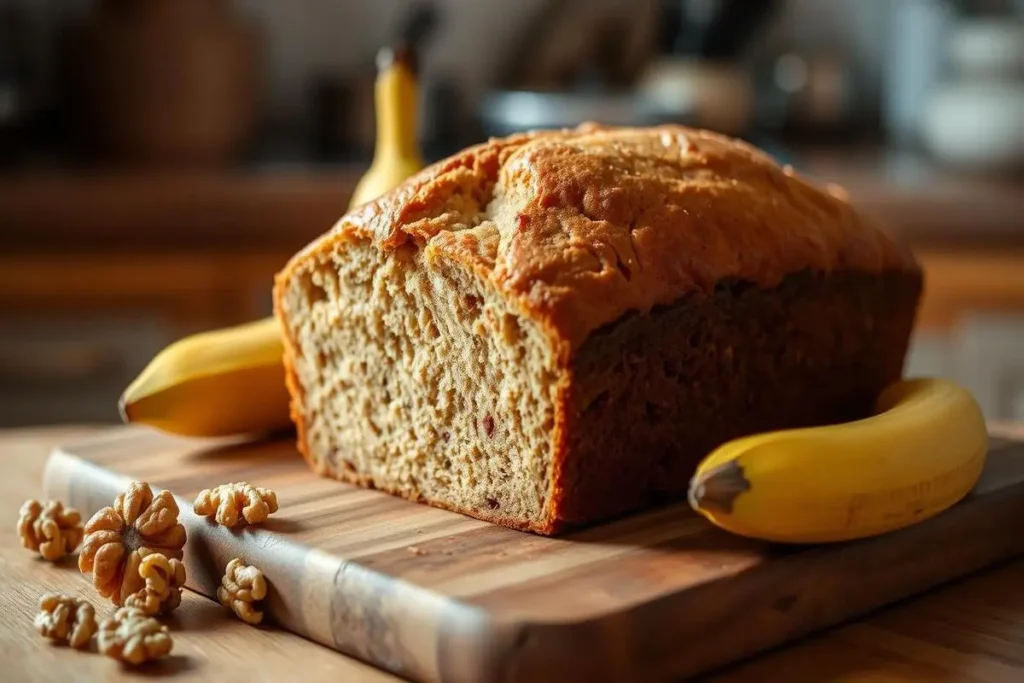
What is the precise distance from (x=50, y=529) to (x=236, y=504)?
0.18 m

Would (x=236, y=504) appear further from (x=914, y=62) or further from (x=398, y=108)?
(x=914, y=62)

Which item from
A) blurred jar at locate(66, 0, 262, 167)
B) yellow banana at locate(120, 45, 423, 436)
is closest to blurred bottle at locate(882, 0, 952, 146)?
blurred jar at locate(66, 0, 262, 167)

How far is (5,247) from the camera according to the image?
8.61 feet

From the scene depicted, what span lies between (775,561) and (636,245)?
29 cm

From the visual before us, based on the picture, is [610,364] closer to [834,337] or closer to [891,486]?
[891,486]

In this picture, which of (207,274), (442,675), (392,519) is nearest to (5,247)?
(207,274)

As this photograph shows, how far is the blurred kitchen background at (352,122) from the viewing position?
2.61m

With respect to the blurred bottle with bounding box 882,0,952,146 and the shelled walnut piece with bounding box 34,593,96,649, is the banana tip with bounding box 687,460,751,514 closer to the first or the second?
the shelled walnut piece with bounding box 34,593,96,649

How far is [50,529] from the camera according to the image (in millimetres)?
1177

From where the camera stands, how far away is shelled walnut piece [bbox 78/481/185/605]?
105cm

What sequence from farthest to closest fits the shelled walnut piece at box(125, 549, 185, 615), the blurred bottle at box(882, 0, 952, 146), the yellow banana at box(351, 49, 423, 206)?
the blurred bottle at box(882, 0, 952, 146)
the yellow banana at box(351, 49, 423, 206)
the shelled walnut piece at box(125, 549, 185, 615)

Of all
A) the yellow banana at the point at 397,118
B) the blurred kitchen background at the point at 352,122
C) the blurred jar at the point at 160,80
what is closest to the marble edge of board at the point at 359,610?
the yellow banana at the point at 397,118

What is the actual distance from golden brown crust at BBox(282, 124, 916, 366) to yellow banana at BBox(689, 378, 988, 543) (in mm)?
168

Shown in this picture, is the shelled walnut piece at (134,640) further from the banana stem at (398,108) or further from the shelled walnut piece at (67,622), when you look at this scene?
the banana stem at (398,108)
